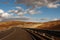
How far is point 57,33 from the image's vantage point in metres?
38.1

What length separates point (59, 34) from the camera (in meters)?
Answer: 37.0

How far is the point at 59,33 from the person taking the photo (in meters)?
37.5

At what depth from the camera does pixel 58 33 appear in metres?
37.8

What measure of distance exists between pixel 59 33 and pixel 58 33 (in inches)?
15.6

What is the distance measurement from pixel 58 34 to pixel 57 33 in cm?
89

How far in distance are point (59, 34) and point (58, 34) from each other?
0.31 m

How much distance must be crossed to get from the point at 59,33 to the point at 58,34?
34 centimetres

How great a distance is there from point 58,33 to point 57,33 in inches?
12.4

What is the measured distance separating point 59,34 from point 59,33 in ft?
1.72
